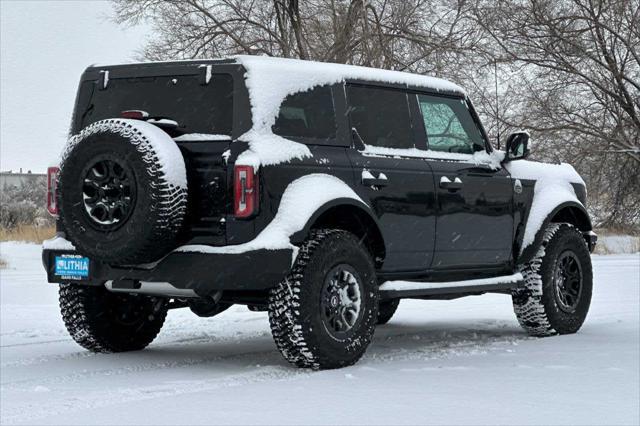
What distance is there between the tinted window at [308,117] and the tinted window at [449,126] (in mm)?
1140

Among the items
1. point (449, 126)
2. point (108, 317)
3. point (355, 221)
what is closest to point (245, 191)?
point (355, 221)

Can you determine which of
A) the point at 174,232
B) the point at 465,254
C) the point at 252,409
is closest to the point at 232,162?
the point at 174,232

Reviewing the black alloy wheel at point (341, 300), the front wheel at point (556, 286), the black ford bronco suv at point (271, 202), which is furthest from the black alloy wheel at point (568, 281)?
the black alloy wheel at point (341, 300)

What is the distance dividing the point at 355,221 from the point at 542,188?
8.09 ft

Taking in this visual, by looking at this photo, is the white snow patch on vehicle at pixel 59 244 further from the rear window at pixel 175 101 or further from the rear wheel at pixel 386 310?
the rear wheel at pixel 386 310

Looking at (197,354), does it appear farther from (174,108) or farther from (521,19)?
(521,19)

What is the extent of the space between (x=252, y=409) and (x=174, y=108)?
2430 mm

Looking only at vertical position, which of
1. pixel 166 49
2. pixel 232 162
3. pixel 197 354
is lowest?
pixel 197 354

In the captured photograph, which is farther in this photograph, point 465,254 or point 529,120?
point 529,120

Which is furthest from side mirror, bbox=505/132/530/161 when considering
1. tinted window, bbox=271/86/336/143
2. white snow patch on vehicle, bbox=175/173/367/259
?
white snow patch on vehicle, bbox=175/173/367/259

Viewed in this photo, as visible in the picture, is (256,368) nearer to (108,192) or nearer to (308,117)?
(108,192)

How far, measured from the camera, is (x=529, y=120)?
26.3m

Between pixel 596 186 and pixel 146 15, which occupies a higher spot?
pixel 146 15

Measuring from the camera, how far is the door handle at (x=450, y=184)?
804cm
